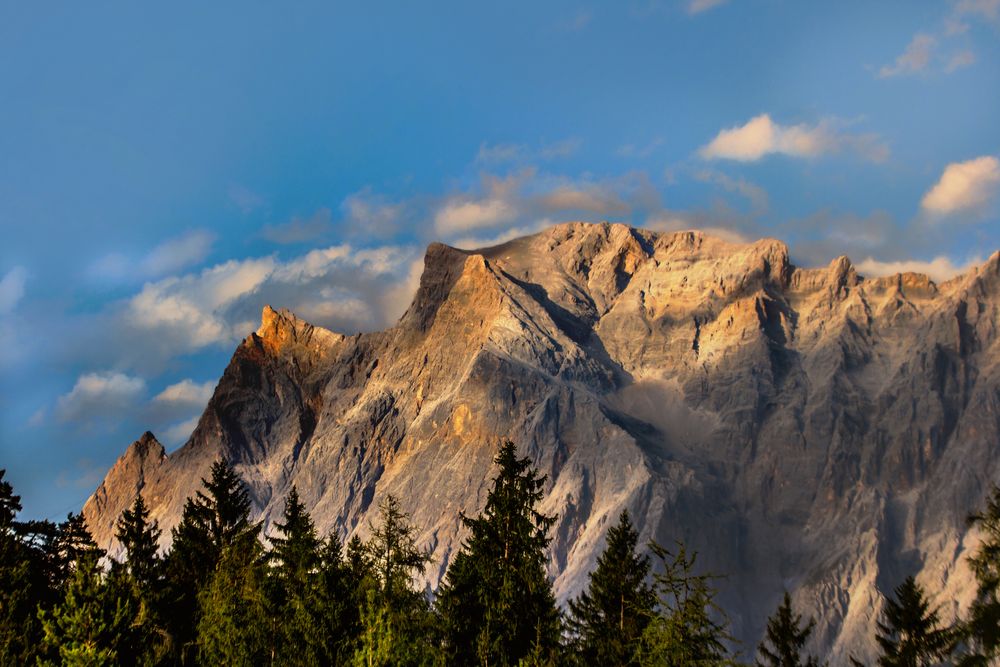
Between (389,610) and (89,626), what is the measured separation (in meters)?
11.1

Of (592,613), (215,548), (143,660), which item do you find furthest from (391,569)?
(215,548)

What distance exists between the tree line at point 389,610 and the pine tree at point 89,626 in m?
0.07

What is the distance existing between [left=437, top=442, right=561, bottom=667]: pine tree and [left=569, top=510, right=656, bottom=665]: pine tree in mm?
3516

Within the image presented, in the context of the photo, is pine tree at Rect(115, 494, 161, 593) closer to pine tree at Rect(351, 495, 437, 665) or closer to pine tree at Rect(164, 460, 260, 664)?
pine tree at Rect(164, 460, 260, 664)

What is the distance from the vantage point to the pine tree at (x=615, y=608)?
221ft

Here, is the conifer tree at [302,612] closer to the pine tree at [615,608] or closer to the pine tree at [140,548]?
the pine tree at [140,548]

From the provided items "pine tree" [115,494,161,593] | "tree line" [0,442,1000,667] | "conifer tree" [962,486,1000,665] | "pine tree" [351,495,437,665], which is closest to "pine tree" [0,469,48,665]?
"tree line" [0,442,1000,667]

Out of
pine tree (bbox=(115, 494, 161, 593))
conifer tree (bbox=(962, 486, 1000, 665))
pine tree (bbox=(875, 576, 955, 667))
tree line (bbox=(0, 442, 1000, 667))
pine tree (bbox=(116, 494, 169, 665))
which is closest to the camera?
conifer tree (bbox=(962, 486, 1000, 665))

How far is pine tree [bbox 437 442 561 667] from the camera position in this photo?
6297 cm

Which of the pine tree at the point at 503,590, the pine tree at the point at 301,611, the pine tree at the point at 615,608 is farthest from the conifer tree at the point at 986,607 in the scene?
the pine tree at the point at 301,611

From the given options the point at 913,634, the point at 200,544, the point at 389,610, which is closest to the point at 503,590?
the point at 389,610

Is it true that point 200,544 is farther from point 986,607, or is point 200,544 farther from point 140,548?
point 986,607

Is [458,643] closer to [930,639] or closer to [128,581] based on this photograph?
[128,581]

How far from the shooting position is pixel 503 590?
208 ft
